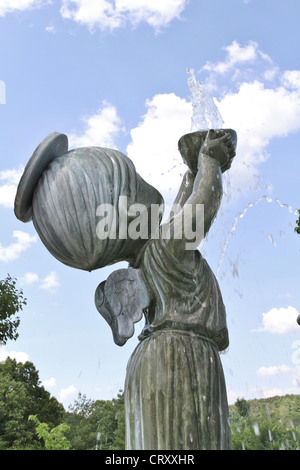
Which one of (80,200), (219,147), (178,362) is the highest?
(219,147)

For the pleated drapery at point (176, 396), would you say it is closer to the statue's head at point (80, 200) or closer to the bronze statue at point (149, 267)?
the bronze statue at point (149, 267)

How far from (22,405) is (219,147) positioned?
1032 inches

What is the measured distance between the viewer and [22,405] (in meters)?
26.2

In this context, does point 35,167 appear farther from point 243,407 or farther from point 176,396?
point 243,407

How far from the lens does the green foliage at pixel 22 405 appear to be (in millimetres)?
24641

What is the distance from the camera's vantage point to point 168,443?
244 centimetres

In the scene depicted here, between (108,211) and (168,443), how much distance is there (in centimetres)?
132

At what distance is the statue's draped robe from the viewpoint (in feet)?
8.14

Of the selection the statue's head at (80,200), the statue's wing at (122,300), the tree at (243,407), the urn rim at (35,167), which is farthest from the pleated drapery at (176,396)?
the tree at (243,407)

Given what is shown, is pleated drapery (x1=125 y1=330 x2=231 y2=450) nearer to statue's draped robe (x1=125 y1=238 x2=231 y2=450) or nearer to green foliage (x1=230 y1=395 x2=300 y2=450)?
statue's draped robe (x1=125 y1=238 x2=231 y2=450)

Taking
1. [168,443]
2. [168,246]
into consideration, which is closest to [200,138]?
[168,246]

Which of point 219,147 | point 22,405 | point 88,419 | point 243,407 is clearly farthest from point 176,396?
point 88,419

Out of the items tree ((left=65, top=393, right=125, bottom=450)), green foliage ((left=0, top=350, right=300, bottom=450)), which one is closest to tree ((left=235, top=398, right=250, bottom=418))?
green foliage ((left=0, top=350, right=300, bottom=450))

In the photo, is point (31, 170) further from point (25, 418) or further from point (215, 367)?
point (25, 418)
